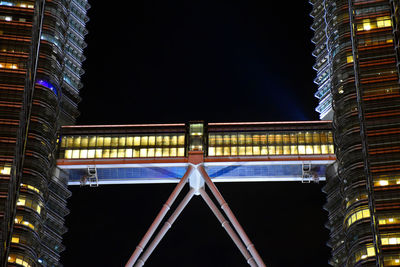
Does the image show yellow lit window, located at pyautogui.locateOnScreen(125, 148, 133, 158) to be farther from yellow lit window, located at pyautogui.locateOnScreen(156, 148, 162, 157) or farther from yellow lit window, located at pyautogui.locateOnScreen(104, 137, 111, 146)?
yellow lit window, located at pyautogui.locateOnScreen(156, 148, 162, 157)

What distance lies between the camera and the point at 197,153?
449 ft

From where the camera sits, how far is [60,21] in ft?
465

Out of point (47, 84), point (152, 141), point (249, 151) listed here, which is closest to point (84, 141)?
point (152, 141)

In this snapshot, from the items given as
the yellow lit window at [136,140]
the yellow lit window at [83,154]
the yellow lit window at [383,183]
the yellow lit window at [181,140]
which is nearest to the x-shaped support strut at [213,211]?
the yellow lit window at [181,140]

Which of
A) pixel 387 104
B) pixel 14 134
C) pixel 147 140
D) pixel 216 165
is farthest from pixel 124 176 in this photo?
pixel 387 104

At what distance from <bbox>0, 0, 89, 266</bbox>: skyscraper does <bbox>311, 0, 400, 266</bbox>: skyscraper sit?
150 ft

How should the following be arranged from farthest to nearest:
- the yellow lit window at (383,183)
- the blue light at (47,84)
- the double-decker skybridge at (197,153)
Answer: the double-decker skybridge at (197,153)
the blue light at (47,84)
the yellow lit window at (383,183)

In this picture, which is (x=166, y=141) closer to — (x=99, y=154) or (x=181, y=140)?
(x=181, y=140)

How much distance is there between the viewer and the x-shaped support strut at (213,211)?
130 m

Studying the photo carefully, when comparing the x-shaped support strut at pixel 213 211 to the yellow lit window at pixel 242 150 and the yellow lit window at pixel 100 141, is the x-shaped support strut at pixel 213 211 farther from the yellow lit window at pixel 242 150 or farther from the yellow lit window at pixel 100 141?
the yellow lit window at pixel 100 141

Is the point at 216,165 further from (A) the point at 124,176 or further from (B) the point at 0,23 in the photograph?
(B) the point at 0,23

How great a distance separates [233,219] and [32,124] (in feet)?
118

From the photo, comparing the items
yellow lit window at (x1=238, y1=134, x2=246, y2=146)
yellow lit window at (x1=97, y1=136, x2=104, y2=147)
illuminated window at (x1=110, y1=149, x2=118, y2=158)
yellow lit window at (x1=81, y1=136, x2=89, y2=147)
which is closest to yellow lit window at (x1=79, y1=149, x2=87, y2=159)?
yellow lit window at (x1=81, y1=136, x2=89, y2=147)

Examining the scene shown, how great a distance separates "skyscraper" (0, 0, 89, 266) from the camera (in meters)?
117
